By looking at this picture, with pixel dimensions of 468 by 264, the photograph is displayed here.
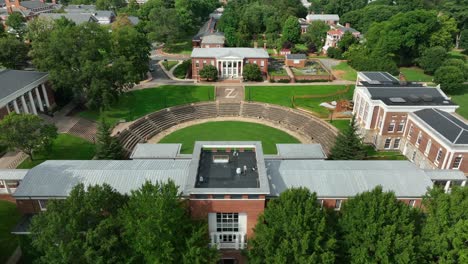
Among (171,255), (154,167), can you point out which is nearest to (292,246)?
(171,255)

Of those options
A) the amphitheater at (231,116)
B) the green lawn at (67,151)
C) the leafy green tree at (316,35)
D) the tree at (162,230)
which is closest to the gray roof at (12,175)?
the green lawn at (67,151)

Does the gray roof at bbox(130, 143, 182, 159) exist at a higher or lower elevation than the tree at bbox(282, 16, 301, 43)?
lower

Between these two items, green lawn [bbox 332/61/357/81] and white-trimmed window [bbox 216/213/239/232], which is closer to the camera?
white-trimmed window [bbox 216/213/239/232]

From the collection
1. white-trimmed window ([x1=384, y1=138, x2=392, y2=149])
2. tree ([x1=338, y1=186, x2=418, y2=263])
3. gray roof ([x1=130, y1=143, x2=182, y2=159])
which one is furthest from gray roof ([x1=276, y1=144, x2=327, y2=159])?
tree ([x1=338, y1=186, x2=418, y2=263])

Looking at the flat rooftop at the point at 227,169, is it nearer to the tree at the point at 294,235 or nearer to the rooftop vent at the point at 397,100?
the tree at the point at 294,235

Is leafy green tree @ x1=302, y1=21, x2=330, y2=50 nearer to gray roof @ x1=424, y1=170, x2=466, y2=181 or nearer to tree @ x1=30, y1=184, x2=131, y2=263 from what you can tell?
gray roof @ x1=424, y1=170, x2=466, y2=181

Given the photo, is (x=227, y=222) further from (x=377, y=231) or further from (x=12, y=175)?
(x=12, y=175)

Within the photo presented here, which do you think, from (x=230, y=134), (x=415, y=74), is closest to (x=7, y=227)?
(x=230, y=134)
